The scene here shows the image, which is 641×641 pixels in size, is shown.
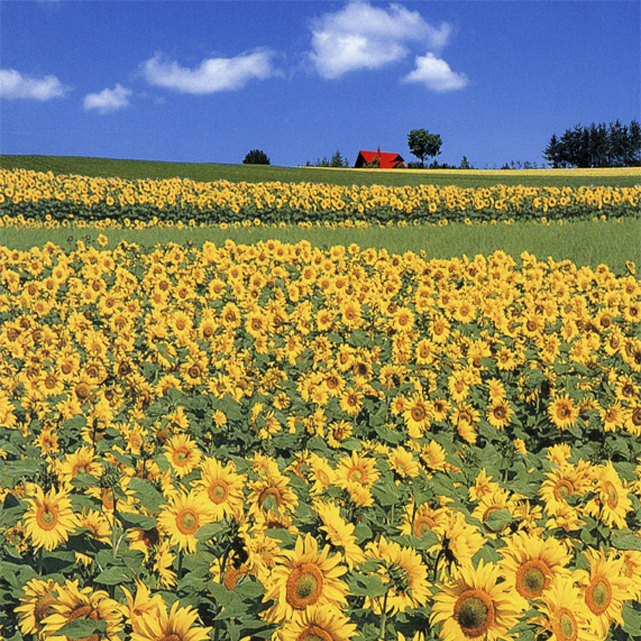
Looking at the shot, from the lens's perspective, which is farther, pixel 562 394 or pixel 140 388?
pixel 562 394

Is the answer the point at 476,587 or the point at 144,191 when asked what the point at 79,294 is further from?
the point at 144,191

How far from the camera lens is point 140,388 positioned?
4367mm

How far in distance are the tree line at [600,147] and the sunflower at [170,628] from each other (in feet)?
287

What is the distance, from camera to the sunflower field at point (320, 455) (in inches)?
66.3

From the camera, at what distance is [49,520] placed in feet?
7.00

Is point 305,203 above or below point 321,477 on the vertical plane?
above

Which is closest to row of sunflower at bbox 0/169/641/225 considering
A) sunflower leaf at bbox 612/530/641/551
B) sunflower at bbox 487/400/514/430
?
sunflower at bbox 487/400/514/430

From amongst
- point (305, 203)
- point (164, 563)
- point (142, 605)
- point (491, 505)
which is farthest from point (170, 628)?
point (305, 203)

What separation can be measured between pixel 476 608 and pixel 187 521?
43.3 inches

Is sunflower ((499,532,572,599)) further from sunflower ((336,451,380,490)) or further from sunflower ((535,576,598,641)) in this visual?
sunflower ((336,451,380,490))

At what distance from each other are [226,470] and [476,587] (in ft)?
3.43

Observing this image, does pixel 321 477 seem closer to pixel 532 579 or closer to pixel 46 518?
pixel 532 579

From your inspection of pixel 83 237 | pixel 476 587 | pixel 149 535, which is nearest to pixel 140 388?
pixel 149 535

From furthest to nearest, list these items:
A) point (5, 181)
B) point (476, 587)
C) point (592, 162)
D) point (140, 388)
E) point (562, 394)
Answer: point (592, 162) < point (5, 181) < point (562, 394) < point (140, 388) < point (476, 587)
